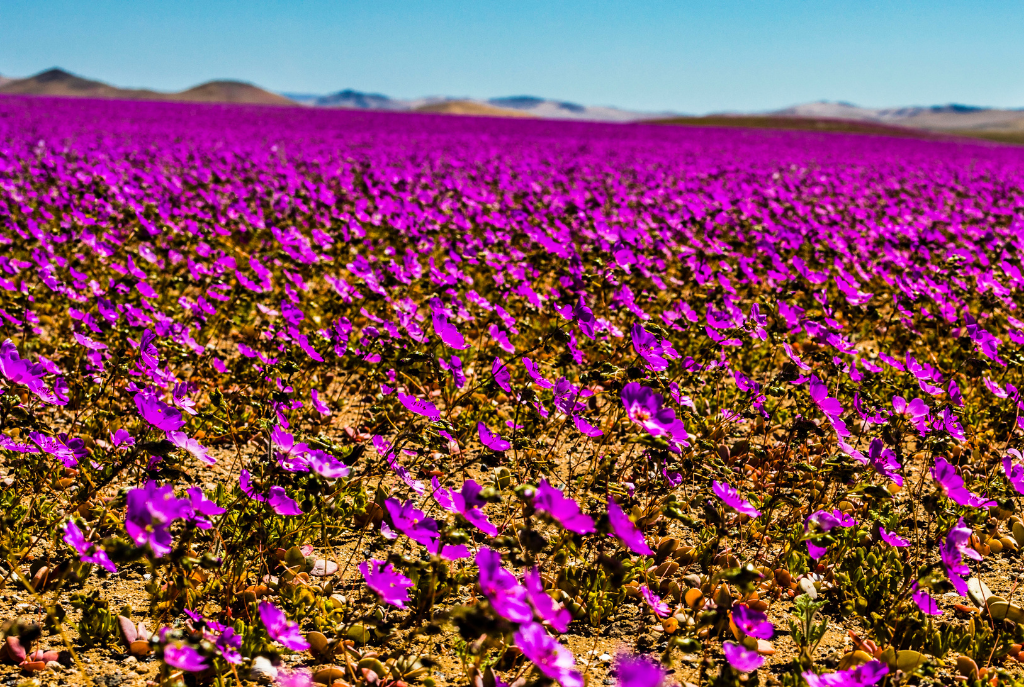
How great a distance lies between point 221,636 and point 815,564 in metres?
1.92

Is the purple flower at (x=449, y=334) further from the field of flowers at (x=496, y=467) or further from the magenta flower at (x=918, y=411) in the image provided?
the magenta flower at (x=918, y=411)

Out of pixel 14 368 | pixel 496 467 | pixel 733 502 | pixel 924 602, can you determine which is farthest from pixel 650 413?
pixel 14 368

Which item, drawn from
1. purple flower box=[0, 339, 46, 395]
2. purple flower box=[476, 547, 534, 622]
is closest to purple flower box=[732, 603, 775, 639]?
purple flower box=[476, 547, 534, 622]

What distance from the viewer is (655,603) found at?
2.26 meters

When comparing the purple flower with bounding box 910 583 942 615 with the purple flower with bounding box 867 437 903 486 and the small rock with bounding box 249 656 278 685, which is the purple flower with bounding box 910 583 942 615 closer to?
the purple flower with bounding box 867 437 903 486

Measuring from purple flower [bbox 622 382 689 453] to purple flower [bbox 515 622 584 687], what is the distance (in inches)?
30.0

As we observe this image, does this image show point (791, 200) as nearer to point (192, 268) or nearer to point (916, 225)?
point (916, 225)

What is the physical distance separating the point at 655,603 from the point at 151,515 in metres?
1.43

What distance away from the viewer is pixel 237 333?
15.2 feet

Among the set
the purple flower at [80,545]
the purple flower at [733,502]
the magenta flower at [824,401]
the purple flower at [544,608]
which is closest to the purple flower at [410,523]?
the purple flower at [544,608]

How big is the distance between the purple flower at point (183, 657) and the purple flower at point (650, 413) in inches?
48.0

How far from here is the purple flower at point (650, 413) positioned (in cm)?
213

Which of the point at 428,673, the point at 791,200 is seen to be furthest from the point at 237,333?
the point at 791,200

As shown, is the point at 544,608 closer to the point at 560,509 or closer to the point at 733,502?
the point at 560,509
